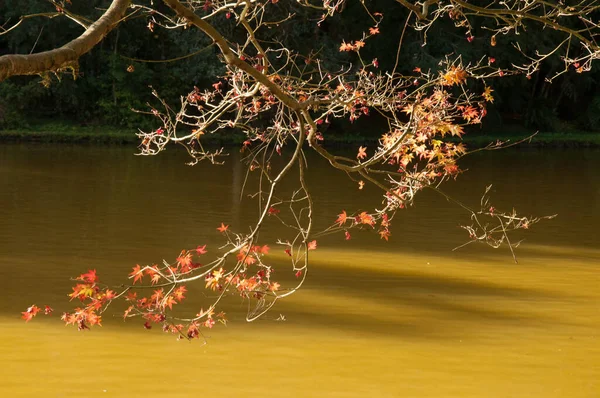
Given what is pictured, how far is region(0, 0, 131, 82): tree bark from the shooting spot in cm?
398

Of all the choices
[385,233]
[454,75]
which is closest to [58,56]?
[454,75]

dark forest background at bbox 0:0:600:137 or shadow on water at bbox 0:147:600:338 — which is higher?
dark forest background at bbox 0:0:600:137

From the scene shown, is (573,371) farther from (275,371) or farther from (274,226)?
(274,226)

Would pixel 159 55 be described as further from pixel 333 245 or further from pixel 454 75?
pixel 454 75

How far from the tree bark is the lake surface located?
83.0 inches

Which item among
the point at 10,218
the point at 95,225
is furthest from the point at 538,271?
the point at 10,218

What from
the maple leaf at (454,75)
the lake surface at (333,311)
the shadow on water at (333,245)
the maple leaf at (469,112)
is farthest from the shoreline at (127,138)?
the maple leaf at (454,75)

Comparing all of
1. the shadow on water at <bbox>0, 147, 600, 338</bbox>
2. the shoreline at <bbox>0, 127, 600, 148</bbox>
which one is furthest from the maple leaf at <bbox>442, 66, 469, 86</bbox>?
the shoreline at <bbox>0, 127, 600, 148</bbox>

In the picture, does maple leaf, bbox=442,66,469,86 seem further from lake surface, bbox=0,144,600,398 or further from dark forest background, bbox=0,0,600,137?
dark forest background, bbox=0,0,600,137

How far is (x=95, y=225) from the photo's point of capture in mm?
11867

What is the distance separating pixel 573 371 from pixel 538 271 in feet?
11.0

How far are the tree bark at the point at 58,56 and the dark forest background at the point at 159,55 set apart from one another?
21.1 m

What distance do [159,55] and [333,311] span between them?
883 inches

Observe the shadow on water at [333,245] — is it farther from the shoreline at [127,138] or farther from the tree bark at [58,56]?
the shoreline at [127,138]
